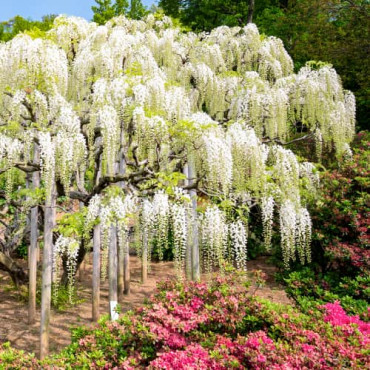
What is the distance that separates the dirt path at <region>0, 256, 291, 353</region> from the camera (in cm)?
600

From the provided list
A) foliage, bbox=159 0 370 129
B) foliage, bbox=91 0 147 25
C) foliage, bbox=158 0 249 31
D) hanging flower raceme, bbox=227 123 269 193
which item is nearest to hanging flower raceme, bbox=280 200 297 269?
hanging flower raceme, bbox=227 123 269 193

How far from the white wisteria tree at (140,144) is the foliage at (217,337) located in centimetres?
117

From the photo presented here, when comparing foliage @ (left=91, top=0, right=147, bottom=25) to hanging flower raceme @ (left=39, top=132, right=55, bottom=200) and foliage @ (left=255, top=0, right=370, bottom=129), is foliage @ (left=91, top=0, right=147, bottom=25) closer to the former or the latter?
foliage @ (left=255, top=0, right=370, bottom=129)

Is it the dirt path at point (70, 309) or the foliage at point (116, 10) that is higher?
the foliage at point (116, 10)

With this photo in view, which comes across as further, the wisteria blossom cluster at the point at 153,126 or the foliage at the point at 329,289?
the wisteria blossom cluster at the point at 153,126

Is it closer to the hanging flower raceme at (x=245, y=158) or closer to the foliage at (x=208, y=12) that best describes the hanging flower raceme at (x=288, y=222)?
the hanging flower raceme at (x=245, y=158)

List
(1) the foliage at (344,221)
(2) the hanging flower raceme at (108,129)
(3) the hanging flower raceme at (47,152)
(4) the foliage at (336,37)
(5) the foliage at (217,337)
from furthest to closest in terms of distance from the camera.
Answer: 1. (4) the foliage at (336,37)
2. (1) the foliage at (344,221)
3. (2) the hanging flower raceme at (108,129)
4. (3) the hanging flower raceme at (47,152)
5. (5) the foliage at (217,337)

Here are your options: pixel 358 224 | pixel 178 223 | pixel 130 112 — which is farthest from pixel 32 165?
pixel 358 224

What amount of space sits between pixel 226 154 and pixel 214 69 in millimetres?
3697

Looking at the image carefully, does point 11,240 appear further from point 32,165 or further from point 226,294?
point 226,294

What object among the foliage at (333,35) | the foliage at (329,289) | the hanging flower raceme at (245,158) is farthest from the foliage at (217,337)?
the foliage at (333,35)

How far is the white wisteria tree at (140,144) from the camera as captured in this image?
468cm

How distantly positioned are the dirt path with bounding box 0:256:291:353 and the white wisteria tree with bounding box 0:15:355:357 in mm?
439

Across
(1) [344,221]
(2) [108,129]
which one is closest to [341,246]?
(1) [344,221]
